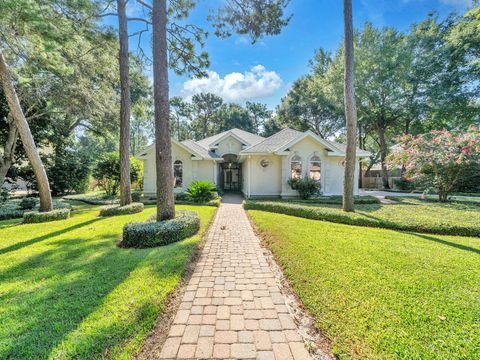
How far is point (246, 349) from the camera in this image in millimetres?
2379

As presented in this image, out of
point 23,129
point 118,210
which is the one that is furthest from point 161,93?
point 23,129

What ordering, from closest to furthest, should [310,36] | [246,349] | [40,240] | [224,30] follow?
1. [246,349]
2. [40,240]
3. [224,30]
4. [310,36]

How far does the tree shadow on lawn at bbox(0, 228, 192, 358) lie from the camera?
7.79 feet

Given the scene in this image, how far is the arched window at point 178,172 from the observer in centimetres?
1667

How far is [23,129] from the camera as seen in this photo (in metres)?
8.98

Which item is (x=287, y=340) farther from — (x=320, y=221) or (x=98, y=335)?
(x=320, y=221)

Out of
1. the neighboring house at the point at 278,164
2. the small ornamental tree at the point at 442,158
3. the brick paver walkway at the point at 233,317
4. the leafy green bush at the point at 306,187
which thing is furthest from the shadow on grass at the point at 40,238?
the small ornamental tree at the point at 442,158

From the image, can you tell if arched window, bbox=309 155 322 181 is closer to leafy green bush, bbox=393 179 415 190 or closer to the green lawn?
the green lawn

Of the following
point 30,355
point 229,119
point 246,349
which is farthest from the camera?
point 229,119

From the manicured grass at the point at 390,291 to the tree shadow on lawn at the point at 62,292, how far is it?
265 cm

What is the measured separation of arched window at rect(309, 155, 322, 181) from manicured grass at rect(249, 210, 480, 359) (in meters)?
9.13

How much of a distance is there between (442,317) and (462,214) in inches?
334

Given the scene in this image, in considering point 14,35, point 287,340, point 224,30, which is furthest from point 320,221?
point 14,35

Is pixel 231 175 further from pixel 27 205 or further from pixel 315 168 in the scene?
pixel 27 205
